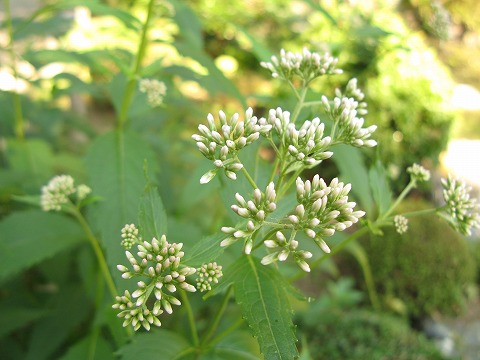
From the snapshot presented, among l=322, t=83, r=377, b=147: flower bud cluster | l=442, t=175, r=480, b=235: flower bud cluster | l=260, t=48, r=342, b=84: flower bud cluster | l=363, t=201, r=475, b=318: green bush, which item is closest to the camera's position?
l=322, t=83, r=377, b=147: flower bud cluster

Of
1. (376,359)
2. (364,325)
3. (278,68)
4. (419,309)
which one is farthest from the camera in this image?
(419,309)

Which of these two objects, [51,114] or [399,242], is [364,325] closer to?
[399,242]

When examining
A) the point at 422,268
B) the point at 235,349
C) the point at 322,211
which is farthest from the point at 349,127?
the point at 422,268

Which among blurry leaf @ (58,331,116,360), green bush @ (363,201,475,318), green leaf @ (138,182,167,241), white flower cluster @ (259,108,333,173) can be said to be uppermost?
white flower cluster @ (259,108,333,173)

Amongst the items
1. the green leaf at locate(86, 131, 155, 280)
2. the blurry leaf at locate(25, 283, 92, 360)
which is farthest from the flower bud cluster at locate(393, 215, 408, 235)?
the blurry leaf at locate(25, 283, 92, 360)

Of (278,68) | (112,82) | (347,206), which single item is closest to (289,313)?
(347,206)

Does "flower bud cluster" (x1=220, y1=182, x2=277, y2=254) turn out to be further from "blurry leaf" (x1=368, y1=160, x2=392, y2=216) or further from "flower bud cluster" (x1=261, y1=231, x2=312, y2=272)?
"blurry leaf" (x1=368, y1=160, x2=392, y2=216)
